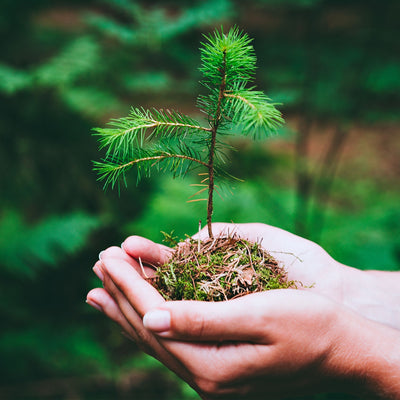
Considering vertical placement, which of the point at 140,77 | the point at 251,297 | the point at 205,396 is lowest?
the point at 205,396

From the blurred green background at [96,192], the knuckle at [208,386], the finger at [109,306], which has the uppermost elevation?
the blurred green background at [96,192]

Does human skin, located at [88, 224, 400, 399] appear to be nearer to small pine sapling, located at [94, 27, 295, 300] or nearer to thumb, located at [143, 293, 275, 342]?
thumb, located at [143, 293, 275, 342]

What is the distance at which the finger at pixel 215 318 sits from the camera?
0.84 metres

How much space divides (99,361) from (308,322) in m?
2.19

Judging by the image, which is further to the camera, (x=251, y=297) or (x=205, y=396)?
(x=205, y=396)

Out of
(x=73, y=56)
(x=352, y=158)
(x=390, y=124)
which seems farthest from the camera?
(x=390, y=124)

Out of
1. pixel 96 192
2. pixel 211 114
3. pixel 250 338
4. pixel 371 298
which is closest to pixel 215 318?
pixel 250 338

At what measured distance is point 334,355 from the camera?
99 centimetres

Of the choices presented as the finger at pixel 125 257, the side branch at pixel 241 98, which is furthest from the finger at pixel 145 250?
the side branch at pixel 241 98

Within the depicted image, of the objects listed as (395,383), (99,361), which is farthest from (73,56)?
(395,383)

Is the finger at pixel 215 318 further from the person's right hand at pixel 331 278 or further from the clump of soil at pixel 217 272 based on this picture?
the person's right hand at pixel 331 278

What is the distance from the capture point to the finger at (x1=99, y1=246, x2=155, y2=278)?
3.85 feet

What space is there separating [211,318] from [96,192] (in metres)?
2.43

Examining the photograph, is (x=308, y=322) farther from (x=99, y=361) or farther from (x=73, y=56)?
(x=73, y=56)
